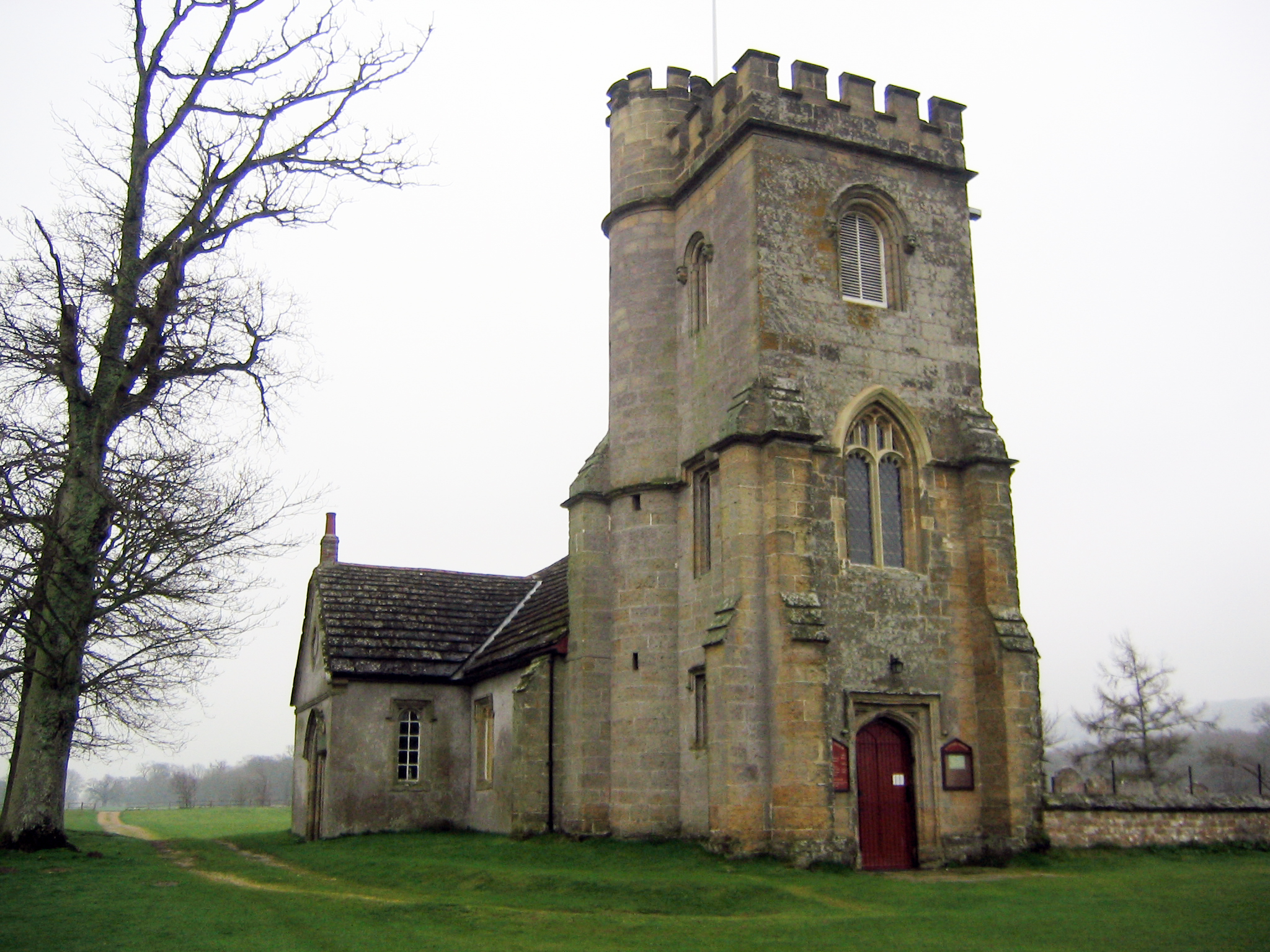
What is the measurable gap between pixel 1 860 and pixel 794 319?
53.4 ft

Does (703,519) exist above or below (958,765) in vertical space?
above

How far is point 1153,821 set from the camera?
69.4 ft

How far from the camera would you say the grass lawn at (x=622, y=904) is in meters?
12.9

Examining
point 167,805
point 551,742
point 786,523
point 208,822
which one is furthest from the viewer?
point 167,805

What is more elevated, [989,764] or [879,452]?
[879,452]

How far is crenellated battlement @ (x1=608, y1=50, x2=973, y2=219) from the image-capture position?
2225cm

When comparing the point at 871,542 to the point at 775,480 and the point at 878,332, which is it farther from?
the point at 878,332

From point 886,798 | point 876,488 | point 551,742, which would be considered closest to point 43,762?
point 551,742

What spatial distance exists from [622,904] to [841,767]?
17.7ft

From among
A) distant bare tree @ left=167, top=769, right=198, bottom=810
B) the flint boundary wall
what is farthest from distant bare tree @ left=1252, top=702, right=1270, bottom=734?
distant bare tree @ left=167, top=769, right=198, bottom=810

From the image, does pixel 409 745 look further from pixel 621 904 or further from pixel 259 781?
pixel 259 781

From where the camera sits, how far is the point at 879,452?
862 inches

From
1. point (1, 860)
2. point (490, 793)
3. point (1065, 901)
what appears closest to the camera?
point (1065, 901)

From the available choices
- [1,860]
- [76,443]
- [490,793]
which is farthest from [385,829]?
[76,443]
